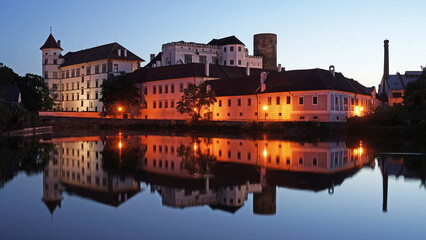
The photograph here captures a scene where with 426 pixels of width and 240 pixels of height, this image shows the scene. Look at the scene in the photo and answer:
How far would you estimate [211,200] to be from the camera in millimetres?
11570

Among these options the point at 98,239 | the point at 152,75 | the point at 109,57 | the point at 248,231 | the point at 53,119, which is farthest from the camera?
the point at 109,57

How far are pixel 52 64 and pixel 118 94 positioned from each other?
3768 cm

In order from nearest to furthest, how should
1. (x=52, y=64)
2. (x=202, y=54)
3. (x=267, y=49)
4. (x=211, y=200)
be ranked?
(x=211, y=200) → (x=202, y=54) → (x=52, y=64) → (x=267, y=49)

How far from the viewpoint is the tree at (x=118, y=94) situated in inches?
2931

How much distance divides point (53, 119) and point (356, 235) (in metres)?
63.7

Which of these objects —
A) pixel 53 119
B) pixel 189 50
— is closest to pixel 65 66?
pixel 189 50

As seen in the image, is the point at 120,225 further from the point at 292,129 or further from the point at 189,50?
the point at 189,50

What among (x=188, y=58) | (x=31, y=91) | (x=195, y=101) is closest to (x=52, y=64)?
(x=31, y=91)

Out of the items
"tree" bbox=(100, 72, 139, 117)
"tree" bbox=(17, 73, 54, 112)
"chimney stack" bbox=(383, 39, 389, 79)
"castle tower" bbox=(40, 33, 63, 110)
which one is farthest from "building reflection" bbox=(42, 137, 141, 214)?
"castle tower" bbox=(40, 33, 63, 110)

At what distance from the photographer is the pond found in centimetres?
888

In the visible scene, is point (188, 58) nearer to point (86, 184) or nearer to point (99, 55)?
point (99, 55)

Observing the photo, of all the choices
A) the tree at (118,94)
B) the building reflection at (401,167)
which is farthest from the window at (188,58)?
the building reflection at (401,167)

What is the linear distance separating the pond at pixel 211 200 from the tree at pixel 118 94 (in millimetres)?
55653

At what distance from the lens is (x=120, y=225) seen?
361 inches
